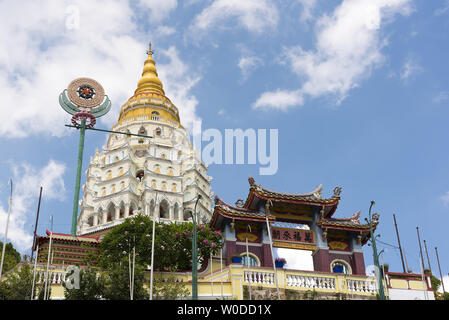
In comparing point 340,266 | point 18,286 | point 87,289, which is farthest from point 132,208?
point 87,289

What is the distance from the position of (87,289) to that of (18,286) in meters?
4.53

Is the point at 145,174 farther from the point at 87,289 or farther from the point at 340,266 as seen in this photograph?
the point at 87,289

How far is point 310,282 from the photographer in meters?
32.4

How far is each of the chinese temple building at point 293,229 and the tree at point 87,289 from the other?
445 inches

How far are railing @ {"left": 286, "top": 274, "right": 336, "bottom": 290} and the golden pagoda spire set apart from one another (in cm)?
5582

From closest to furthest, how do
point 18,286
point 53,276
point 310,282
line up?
point 18,286 < point 53,276 < point 310,282

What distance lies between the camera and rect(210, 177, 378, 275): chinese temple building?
37.6 metres

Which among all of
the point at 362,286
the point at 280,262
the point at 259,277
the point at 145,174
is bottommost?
the point at 362,286

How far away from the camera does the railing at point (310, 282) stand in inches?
1264

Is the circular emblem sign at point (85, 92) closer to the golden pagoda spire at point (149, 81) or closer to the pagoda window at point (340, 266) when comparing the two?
the golden pagoda spire at point (149, 81)

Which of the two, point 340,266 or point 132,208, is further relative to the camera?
point 132,208

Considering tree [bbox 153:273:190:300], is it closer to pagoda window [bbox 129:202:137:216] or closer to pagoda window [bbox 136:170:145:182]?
pagoda window [bbox 129:202:137:216]

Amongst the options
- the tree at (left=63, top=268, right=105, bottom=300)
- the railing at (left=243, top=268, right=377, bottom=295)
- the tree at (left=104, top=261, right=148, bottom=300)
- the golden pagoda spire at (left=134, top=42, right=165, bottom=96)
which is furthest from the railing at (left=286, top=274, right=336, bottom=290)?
the golden pagoda spire at (left=134, top=42, right=165, bottom=96)

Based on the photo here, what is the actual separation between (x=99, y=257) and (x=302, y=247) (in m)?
15.2
